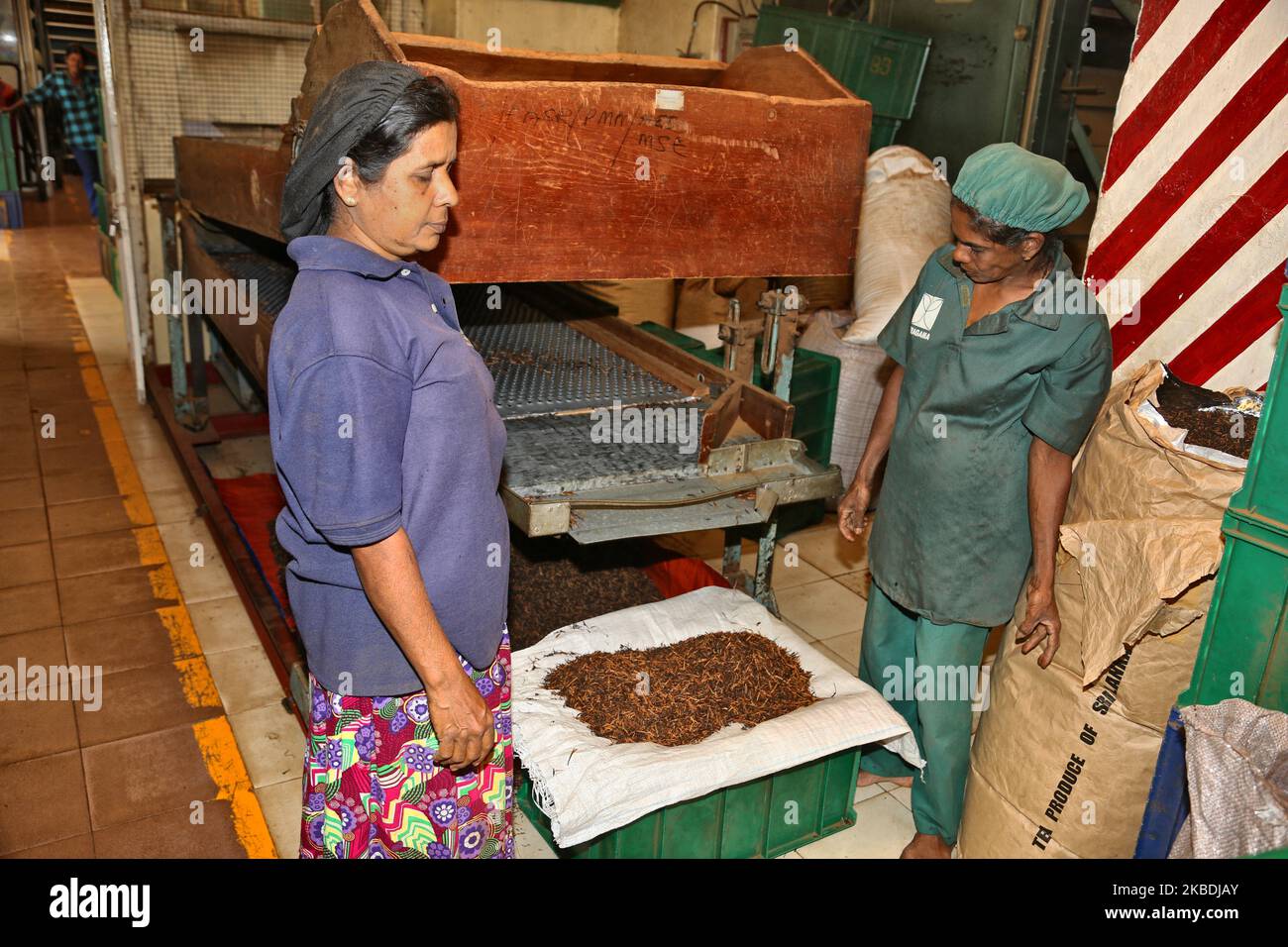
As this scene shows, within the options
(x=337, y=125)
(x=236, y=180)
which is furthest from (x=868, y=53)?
(x=337, y=125)

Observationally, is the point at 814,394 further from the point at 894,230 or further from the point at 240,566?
the point at 240,566

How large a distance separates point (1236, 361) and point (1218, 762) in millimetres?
1509

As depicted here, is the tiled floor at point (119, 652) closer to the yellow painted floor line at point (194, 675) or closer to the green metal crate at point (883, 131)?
the yellow painted floor line at point (194, 675)

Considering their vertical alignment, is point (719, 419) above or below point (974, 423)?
below

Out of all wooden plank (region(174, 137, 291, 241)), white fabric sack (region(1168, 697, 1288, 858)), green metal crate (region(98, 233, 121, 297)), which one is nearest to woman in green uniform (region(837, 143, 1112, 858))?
white fabric sack (region(1168, 697, 1288, 858))

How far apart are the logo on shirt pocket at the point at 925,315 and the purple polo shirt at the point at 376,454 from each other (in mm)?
1263

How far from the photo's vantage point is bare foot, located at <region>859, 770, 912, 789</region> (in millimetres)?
3104

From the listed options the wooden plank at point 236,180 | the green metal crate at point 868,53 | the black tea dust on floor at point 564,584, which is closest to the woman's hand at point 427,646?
the wooden plank at point 236,180

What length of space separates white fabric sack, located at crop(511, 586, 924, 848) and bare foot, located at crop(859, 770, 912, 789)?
0.91ft

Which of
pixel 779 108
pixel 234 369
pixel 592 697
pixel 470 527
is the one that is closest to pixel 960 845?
pixel 592 697

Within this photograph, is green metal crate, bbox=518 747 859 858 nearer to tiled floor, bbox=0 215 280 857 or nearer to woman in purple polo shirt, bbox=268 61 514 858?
woman in purple polo shirt, bbox=268 61 514 858

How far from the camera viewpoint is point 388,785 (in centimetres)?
174

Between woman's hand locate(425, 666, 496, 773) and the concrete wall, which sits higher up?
the concrete wall

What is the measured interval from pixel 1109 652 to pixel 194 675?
291 centimetres
